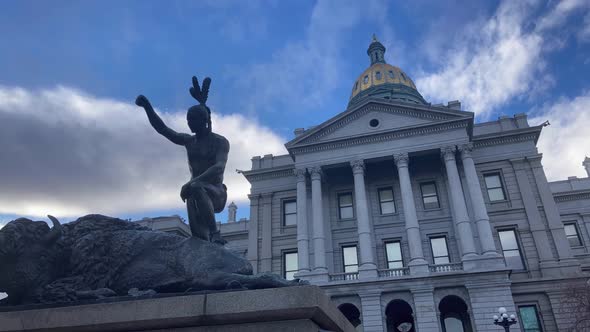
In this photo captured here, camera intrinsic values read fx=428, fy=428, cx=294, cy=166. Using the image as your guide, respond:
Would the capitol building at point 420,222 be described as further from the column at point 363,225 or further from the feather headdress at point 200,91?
the feather headdress at point 200,91

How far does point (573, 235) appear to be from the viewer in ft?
129

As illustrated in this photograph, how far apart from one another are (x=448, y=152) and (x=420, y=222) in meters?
5.62

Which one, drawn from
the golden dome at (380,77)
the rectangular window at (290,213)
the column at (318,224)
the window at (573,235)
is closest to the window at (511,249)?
the window at (573,235)

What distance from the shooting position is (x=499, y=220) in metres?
31.9

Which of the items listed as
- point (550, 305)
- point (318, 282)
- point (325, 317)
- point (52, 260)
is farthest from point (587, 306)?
point (52, 260)

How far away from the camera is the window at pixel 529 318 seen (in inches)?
1103

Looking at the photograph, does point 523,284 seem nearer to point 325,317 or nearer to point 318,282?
point 318,282

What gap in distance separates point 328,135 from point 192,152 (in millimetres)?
29311

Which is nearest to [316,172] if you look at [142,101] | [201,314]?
[142,101]

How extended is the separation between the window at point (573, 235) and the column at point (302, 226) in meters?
24.9

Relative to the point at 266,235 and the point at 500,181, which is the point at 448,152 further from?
the point at 266,235

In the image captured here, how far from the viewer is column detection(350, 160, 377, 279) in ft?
95.2

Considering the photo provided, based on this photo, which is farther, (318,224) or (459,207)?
(318,224)

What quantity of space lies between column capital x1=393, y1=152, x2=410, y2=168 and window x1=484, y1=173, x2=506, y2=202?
23.1 ft
